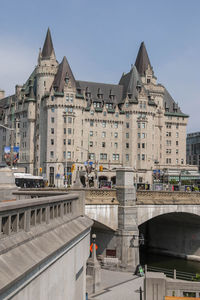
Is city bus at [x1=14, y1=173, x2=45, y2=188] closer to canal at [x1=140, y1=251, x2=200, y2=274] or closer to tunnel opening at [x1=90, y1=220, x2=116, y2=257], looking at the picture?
canal at [x1=140, y1=251, x2=200, y2=274]

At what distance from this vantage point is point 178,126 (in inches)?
4281

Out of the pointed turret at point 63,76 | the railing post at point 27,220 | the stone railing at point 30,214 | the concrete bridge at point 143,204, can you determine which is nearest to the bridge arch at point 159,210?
the concrete bridge at point 143,204

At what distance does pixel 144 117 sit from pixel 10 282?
298 ft

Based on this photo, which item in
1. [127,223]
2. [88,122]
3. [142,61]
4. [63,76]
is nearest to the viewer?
[127,223]

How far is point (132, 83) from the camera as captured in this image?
98.1 m

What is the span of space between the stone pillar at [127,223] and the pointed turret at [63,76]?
58665mm

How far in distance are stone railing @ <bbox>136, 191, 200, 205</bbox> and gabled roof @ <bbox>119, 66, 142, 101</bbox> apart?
60.2 m

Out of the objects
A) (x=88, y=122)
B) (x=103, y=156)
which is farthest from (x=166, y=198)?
(x=88, y=122)

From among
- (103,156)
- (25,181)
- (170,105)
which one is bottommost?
(25,181)

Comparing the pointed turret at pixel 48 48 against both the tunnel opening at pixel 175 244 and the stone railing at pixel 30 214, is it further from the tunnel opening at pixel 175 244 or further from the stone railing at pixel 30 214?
the stone railing at pixel 30 214

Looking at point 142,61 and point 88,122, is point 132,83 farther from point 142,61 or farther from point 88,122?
point 88,122

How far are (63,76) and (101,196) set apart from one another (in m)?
60.9

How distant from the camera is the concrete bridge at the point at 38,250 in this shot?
269 inches

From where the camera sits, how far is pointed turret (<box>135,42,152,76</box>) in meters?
105
